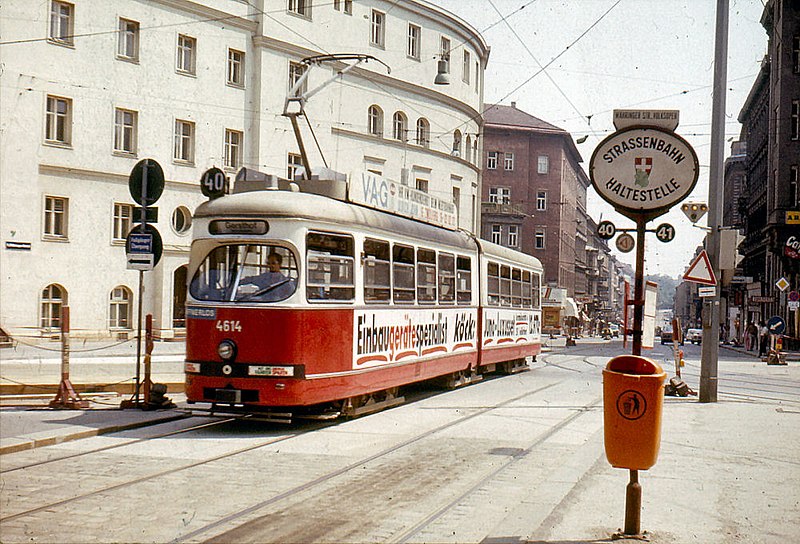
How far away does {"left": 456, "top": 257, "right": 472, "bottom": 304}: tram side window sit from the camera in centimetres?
1867

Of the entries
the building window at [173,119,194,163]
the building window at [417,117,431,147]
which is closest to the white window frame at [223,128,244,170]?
the building window at [173,119,194,163]

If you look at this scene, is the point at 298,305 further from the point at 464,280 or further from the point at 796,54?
the point at 796,54

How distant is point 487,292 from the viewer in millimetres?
20859

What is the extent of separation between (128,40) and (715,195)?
2147 centimetres

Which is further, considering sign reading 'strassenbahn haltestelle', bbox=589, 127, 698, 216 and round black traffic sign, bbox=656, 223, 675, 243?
round black traffic sign, bbox=656, 223, 675, 243

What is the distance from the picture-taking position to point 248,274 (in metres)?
12.6

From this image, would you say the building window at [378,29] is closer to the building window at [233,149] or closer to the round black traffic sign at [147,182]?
the building window at [233,149]

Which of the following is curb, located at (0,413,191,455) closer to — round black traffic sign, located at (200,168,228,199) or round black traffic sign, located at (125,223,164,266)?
round black traffic sign, located at (125,223,164,266)

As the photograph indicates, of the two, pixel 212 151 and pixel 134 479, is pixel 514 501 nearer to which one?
pixel 134 479

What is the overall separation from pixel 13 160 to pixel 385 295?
62.4 ft

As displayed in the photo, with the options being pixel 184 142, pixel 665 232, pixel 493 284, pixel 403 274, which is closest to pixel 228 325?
pixel 403 274

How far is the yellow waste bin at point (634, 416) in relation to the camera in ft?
23.3

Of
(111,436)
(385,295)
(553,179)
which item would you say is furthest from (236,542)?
(553,179)

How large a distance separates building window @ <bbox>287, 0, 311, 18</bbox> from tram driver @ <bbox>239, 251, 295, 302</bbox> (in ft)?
→ 86.5
